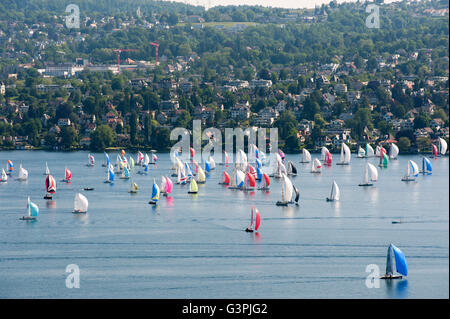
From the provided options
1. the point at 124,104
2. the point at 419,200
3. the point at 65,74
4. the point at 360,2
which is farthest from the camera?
the point at 360,2

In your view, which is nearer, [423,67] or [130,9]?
[423,67]

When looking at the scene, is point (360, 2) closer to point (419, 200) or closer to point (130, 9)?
point (130, 9)

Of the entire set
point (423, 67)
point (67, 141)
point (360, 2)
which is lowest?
point (67, 141)

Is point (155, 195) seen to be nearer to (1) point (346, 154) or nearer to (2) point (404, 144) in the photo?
(1) point (346, 154)

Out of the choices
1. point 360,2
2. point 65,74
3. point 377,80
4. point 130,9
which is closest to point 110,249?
point 377,80

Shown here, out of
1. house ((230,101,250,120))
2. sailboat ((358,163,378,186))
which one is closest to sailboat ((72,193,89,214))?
sailboat ((358,163,378,186))

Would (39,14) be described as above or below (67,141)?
above

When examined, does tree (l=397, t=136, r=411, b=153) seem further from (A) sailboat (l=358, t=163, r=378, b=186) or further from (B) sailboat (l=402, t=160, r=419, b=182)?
(A) sailboat (l=358, t=163, r=378, b=186)
